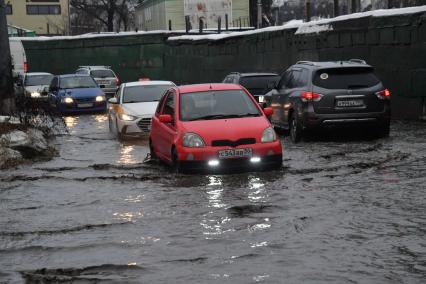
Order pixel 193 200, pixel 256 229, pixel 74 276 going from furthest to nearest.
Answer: pixel 193 200
pixel 256 229
pixel 74 276

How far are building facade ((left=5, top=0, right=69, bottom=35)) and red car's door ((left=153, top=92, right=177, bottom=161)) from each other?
10158 cm

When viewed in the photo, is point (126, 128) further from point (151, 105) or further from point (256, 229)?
point (256, 229)

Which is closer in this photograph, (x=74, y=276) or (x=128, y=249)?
(x=74, y=276)

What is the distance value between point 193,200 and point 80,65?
38051 mm

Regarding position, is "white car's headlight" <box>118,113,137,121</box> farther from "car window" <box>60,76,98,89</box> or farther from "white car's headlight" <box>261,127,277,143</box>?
"car window" <box>60,76,98,89</box>

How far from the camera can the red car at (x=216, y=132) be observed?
11.5 m

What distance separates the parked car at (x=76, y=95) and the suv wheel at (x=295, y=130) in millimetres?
13318

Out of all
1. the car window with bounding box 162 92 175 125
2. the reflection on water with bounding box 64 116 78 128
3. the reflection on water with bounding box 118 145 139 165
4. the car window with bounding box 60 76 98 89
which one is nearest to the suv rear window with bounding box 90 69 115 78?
the car window with bounding box 60 76 98 89

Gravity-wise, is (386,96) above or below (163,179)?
above

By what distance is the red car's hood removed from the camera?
1152 centimetres

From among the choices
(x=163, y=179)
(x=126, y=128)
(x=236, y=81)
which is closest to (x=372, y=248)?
(x=163, y=179)

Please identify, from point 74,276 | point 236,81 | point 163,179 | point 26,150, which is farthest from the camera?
point 236,81

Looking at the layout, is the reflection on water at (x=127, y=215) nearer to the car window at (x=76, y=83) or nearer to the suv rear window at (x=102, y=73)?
the car window at (x=76, y=83)

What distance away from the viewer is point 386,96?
607 inches
